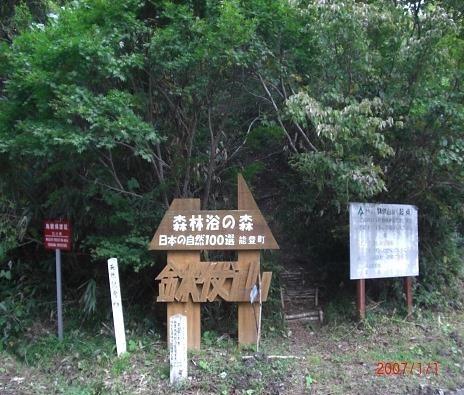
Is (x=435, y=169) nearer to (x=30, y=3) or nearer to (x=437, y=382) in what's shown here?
(x=437, y=382)

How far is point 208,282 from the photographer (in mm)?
6719

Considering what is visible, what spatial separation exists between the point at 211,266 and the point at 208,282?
0.70 ft

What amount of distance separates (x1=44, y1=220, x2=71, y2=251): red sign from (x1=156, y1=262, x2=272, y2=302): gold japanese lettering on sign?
1.73 metres

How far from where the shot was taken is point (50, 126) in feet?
20.9

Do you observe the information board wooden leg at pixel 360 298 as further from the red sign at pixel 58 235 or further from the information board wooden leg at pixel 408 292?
the red sign at pixel 58 235

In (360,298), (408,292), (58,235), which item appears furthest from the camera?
(408,292)

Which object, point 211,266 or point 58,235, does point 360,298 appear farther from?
point 58,235

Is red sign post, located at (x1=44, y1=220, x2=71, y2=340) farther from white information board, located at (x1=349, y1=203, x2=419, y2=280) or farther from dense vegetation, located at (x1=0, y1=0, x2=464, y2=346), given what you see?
white information board, located at (x1=349, y1=203, x2=419, y2=280)

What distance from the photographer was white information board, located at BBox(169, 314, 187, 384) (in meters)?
5.77
